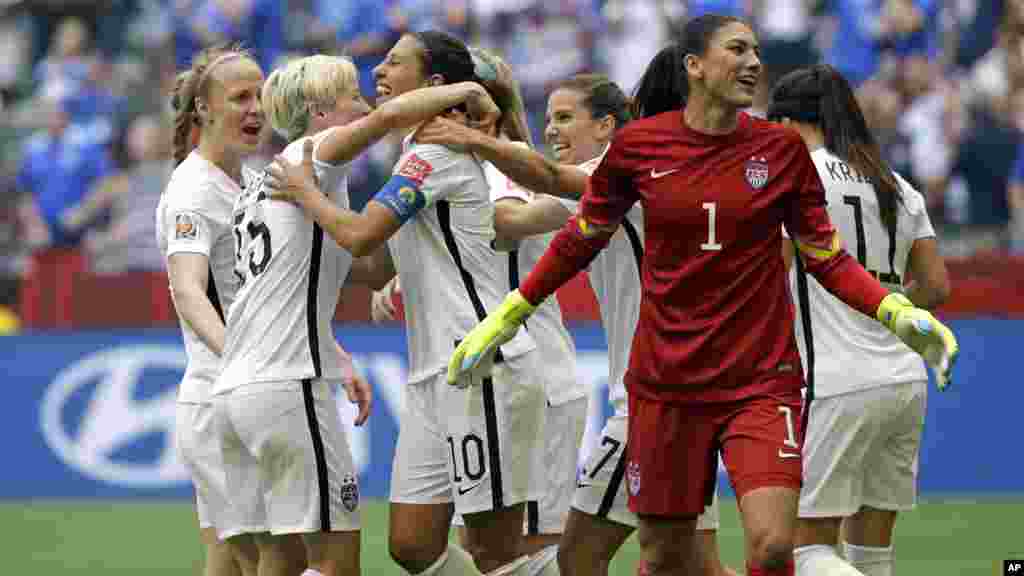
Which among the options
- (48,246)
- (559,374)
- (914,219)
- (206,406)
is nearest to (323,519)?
(206,406)

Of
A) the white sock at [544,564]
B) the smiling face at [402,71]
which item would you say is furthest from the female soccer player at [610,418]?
the smiling face at [402,71]

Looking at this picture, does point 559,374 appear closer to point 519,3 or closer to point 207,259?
point 207,259

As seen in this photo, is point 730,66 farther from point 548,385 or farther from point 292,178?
point 548,385

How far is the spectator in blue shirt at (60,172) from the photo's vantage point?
16.9m

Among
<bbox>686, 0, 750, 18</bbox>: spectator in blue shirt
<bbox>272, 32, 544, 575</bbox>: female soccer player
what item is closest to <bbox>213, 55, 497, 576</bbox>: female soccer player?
<bbox>272, 32, 544, 575</bbox>: female soccer player

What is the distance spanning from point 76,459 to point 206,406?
6.65 m

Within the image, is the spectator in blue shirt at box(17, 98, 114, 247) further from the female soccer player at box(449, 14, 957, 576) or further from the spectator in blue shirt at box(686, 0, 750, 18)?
the female soccer player at box(449, 14, 957, 576)

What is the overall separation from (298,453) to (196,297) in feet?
3.15

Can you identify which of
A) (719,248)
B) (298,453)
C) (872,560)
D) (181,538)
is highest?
(719,248)

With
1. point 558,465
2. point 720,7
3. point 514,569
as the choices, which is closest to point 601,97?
point 558,465

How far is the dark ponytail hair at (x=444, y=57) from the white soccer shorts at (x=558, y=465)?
1.61 m

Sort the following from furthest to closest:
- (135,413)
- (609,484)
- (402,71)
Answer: (135,413) → (609,484) → (402,71)

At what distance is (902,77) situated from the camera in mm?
16766

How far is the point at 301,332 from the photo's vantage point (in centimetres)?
652
